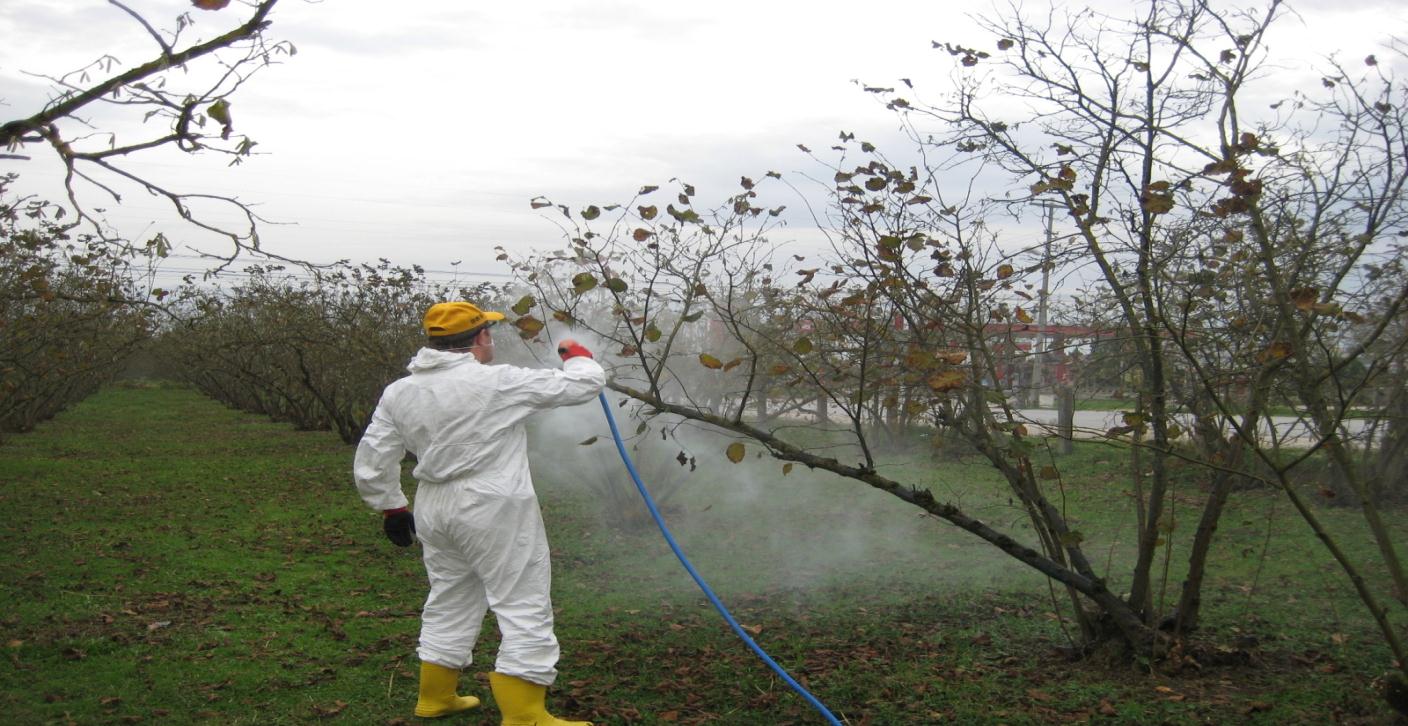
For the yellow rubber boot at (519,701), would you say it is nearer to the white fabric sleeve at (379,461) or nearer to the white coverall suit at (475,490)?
the white coverall suit at (475,490)

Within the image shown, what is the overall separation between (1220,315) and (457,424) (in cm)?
311

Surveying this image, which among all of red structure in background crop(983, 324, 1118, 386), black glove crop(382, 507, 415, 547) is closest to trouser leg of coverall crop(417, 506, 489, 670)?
black glove crop(382, 507, 415, 547)

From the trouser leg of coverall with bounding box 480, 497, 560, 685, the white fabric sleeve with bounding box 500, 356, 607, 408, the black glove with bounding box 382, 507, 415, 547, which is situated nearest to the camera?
the trouser leg of coverall with bounding box 480, 497, 560, 685

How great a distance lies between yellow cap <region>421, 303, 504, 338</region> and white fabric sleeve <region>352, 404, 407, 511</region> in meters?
0.40

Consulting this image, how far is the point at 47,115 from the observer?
2.81m

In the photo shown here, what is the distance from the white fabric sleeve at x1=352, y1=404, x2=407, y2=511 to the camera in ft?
14.5

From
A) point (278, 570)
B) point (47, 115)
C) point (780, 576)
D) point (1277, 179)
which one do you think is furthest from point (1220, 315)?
point (278, 570)

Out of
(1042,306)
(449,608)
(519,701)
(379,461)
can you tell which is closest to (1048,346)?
(1042,306)

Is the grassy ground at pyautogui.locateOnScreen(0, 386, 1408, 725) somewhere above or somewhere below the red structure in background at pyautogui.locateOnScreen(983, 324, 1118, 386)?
below

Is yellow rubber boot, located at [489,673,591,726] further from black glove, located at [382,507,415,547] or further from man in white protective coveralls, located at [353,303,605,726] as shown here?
black glove, located at [382,507,415,547]

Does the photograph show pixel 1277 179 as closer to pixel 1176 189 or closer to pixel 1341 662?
pixel 1176 189

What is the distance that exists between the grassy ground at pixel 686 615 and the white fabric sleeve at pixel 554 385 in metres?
1.33

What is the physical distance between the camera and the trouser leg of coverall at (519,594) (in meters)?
4.13

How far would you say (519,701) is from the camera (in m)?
4.14
